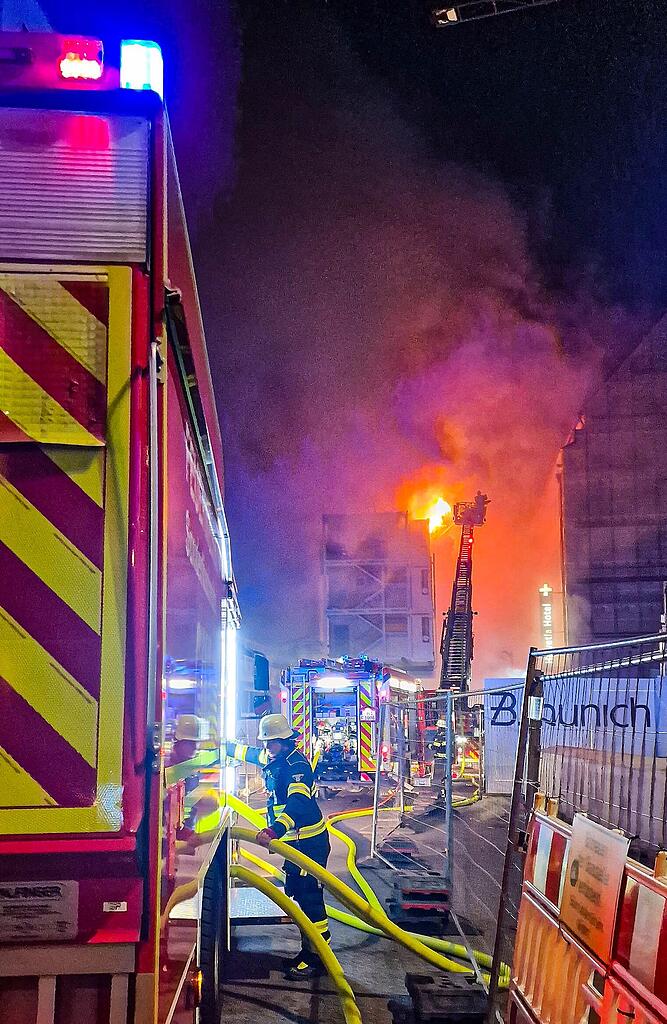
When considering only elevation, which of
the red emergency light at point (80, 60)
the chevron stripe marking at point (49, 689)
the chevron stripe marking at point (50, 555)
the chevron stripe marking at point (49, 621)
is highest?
the red emergency light at point (80, 60)

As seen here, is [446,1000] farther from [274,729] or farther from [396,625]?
[396,625]

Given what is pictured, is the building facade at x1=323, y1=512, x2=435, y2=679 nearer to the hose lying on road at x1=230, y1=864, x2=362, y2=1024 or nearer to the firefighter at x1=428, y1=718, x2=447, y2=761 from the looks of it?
the firefighter at x1=428, y1=718, x2=447, y2=761

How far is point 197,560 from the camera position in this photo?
10.9 feet

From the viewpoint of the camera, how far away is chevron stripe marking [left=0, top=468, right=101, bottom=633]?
202 cm

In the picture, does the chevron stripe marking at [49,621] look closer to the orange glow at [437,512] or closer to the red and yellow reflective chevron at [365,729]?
the red and yellow reflective chevron at [365,729]

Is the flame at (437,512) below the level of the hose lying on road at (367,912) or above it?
above

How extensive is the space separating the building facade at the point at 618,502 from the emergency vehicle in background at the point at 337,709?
15.4 m

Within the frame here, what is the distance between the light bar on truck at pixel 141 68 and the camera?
7.55ft

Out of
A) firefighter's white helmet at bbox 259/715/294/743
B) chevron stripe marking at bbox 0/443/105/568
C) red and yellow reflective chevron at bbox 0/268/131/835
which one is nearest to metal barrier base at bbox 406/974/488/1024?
firefighter's white helmet at bbox 259/715/294/743

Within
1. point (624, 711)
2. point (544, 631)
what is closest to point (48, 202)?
point (624, 711)

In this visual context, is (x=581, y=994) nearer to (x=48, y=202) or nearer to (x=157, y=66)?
(x=48, y=202)

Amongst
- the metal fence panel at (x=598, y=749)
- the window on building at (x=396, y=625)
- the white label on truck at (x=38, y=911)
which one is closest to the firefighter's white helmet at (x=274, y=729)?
the metal fence panel at (x=598, y=749)

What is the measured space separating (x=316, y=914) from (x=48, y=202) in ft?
19.2

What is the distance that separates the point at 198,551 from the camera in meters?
3.38
